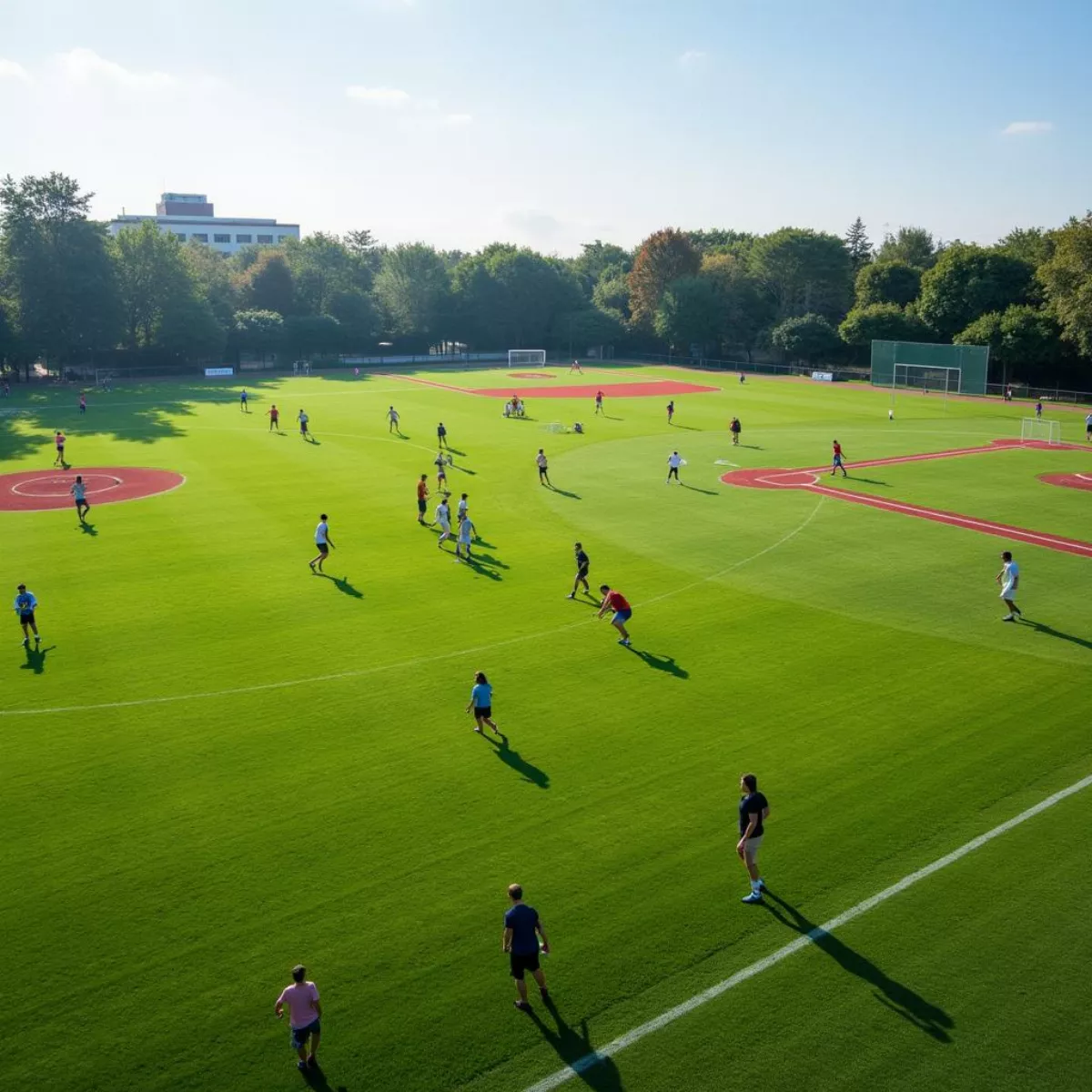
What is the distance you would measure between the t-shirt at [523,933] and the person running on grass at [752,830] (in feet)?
11.6

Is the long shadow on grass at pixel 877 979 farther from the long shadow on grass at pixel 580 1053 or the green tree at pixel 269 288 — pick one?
the green tree at pixel 269 288

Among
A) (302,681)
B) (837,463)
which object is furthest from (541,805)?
(837,463)

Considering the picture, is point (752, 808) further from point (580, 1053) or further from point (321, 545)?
point (321, 545)

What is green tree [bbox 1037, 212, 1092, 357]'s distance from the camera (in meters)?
71.5

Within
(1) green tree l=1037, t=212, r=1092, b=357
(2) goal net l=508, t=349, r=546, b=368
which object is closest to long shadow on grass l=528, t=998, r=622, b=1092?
(1) green tree l=1037, t=212, r=1092, b=357

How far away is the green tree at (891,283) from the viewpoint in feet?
323

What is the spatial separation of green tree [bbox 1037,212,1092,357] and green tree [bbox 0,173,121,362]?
87178 mm

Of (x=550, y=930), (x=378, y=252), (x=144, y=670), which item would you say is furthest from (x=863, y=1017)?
(x=378, y=252)

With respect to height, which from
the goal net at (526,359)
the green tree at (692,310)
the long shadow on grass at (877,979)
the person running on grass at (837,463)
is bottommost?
the long shadow on grass at (877,979)

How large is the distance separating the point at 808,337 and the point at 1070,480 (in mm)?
62979

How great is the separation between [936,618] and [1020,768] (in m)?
8.15

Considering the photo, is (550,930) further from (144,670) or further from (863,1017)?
(144,670)

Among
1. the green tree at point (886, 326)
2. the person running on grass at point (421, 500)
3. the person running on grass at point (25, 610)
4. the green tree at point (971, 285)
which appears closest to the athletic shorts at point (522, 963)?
the person running on grass at point (25, 610)

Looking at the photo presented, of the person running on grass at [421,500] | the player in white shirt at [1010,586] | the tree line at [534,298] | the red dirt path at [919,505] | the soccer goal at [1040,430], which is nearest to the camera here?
the player in white shirt at [1010,586]
